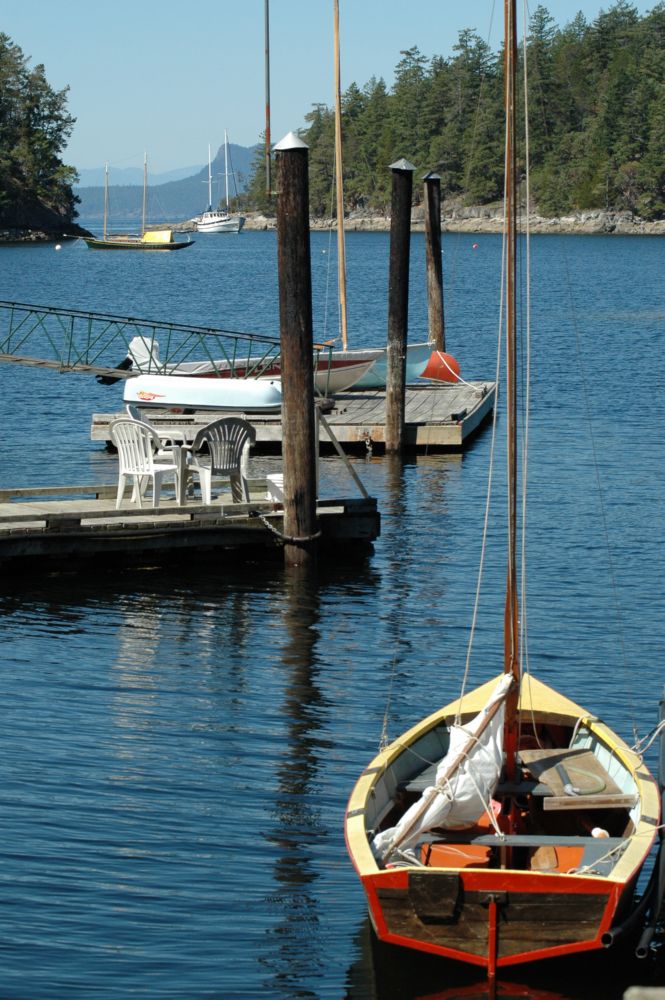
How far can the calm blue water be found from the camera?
8508mm

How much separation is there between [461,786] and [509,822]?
19.8 inches

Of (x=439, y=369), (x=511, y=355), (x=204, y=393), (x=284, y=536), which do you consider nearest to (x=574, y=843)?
(x=511, y=355)

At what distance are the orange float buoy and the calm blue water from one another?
5.90 feet

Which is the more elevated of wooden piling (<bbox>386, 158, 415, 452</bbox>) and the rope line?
→ wooden piling (<bbox>386, 158, 415, 452</bbox>)

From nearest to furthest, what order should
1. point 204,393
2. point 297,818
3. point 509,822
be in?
1. point 509,822
2. point 297,818
3. point 204,393

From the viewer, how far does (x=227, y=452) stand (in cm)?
1642

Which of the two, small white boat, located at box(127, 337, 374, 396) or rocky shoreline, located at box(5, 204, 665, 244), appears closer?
small white boat, located at box(127, 337, 374, 396)

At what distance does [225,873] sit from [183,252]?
471 ft

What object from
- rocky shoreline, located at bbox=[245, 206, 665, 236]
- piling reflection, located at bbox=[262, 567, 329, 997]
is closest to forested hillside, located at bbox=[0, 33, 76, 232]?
rocky shoreline, located at bbox=[245, 206, 665, 236]

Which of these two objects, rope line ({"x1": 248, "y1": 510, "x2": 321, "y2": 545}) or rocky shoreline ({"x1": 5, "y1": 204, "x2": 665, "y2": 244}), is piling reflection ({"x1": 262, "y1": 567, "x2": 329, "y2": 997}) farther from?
rocky shoreline ({"x1": 5, "y1": 204, "x2": 665, "y2": 244})

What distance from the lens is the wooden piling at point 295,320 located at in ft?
50.6

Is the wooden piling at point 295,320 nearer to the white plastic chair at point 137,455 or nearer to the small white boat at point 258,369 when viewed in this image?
the white plastic chair at point 137,455

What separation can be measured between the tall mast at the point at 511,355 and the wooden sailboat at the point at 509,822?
1 centimetres

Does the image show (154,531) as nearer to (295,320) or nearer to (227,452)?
(227,452)
